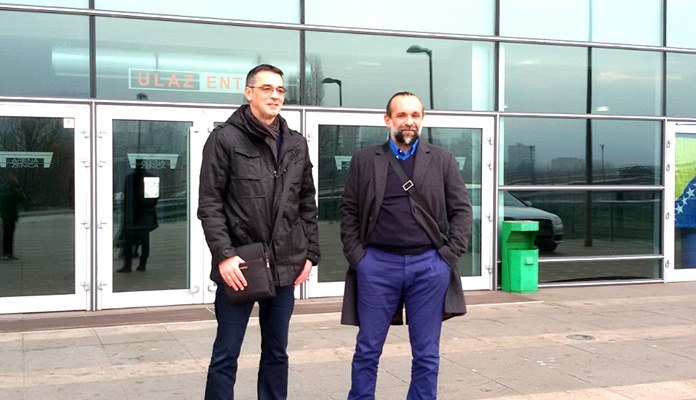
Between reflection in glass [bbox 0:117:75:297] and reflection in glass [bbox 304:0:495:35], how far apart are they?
3.33m

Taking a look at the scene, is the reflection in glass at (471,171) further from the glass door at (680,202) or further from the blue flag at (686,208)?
the blue flag at (686,208)

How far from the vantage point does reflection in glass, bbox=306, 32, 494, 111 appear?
9727mm

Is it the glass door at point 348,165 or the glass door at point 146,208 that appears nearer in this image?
the glass door at point 146,208

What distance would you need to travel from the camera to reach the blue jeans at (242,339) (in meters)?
4.01

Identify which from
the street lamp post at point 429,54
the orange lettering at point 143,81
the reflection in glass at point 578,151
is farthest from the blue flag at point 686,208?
the orange lettering at point 143,81

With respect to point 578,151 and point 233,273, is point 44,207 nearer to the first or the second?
point 233,273

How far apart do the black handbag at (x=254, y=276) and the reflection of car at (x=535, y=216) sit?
6.72 m

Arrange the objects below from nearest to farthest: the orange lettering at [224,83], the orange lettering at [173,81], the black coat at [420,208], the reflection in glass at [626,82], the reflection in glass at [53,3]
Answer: the black coat at [420,208], the reflection in glass at [53,3], the orange lettering at [173,81], the orange lettering at [224,83], the reflection in glass at [626,82]

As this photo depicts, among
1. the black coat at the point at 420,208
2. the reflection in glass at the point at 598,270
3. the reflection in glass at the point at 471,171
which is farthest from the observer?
the reflection in glass at the point at 598,270

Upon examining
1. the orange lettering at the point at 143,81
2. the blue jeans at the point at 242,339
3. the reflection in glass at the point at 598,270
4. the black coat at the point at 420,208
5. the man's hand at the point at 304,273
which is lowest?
the reflection in glass at the point at 598,270

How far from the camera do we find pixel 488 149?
10.3 m

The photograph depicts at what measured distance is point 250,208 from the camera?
3.99 m

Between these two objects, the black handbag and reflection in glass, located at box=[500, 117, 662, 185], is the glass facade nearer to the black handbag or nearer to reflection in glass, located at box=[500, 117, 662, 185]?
reflection in glass, located at box=[500, 117, 662, 185]

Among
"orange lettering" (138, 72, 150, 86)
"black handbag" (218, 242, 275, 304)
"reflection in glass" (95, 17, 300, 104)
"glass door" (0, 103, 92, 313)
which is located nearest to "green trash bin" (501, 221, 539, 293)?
"reflection in glass" (95, 17, 300, 104)
